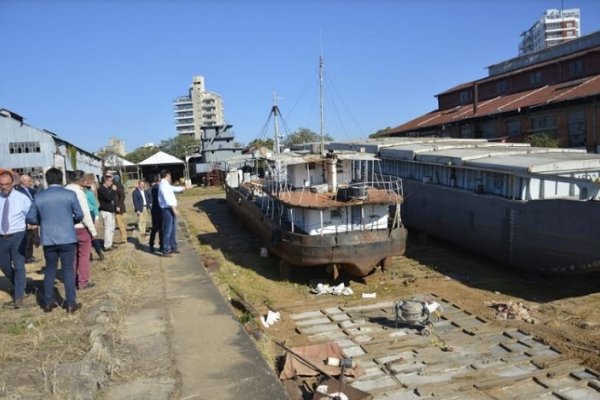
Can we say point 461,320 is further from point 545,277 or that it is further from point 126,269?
point 126,269

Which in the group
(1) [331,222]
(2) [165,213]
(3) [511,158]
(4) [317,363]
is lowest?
(4) [317,363]

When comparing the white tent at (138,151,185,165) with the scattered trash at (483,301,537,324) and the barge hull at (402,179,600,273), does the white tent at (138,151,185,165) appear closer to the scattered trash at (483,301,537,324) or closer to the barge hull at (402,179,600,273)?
the barge hull at (402,179,600,273)

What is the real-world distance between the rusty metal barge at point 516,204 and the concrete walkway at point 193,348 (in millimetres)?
8027

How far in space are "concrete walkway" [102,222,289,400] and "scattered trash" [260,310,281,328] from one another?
140 cm

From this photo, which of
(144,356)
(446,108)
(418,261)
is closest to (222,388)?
(144,356)

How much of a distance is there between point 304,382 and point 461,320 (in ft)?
14.5

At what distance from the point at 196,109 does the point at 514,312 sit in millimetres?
142023

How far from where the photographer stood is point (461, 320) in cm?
961

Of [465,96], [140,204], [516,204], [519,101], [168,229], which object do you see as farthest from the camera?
[465,96]

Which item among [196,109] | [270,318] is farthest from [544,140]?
[196,109]

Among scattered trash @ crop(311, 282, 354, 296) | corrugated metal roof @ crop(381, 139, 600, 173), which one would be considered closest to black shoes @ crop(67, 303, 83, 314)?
scattered trash @ crop(311, 282, 354, 296)

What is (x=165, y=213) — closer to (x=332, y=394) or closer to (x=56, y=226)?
(x=56, y=226)

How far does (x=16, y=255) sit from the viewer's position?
6.89 metres

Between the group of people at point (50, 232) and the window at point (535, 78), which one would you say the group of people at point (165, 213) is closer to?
the group of people at point (50, 232)
